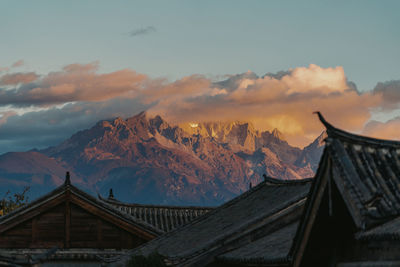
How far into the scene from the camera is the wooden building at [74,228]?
3578 centimetres

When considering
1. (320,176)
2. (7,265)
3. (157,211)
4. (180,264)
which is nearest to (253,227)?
(180,264)

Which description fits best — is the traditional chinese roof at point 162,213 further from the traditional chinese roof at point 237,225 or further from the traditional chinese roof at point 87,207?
the traditional chinese roof at point 237,225

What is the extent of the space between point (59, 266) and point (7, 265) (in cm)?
1857

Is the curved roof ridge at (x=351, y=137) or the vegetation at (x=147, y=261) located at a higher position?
the curved roof ridge at (x=351, y=137)

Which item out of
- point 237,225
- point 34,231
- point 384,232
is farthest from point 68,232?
point 384,232

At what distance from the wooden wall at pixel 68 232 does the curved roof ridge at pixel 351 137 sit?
24442 millimetres

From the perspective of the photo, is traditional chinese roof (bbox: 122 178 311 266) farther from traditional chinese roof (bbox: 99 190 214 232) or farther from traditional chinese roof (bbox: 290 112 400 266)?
traditional chinese roof (bbox: 99 190 214 232)

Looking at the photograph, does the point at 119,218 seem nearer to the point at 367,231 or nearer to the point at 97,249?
the point at 97,249

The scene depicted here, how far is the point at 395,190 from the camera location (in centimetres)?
1223

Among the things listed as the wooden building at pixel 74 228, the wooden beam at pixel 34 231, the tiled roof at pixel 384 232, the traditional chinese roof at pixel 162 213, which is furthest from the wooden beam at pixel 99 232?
the tiled roof at pixel 384 232

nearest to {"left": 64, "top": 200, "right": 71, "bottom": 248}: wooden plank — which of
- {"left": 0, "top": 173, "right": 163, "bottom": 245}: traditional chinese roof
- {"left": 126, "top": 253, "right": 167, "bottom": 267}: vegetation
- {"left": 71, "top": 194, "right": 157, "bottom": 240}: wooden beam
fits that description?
{"left": 0, "top": 173, "right": 163, "bottom": 245}: traditional chinese roof

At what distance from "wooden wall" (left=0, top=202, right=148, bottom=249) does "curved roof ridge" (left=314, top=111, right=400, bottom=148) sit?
24.4 metres

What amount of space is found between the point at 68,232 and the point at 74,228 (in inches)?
13.3

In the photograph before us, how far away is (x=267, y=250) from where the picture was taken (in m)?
19.0
